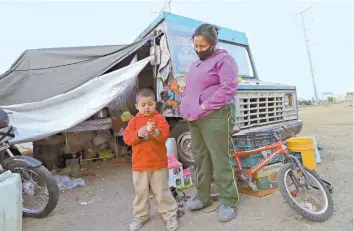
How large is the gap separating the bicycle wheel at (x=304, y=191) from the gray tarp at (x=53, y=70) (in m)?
2.94

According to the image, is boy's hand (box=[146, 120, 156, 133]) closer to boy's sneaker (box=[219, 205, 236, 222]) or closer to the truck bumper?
boy's sneaker (box=[219, 205, 236, 222])

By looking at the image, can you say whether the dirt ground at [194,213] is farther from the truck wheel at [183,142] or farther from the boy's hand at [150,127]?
the boy's hand at [150,127]

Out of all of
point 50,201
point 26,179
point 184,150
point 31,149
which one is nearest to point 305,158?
point 184,150

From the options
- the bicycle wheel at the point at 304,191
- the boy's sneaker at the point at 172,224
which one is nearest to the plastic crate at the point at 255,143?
the bicycle wheel at the point at 304,191

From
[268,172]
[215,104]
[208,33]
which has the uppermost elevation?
[208,33]

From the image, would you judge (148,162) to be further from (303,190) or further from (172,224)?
(303,190)

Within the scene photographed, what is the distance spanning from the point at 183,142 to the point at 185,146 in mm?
68

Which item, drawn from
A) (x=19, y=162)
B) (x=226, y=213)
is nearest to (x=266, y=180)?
(x=226, y=213)

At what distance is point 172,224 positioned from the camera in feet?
7.57

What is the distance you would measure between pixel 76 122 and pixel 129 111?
48.5 inches

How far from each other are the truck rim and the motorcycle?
1.84 meters

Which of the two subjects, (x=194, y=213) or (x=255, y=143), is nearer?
(x=194, y=213)

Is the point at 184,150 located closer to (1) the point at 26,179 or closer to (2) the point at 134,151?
(2) the point at 134,151

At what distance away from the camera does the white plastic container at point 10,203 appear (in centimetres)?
182
